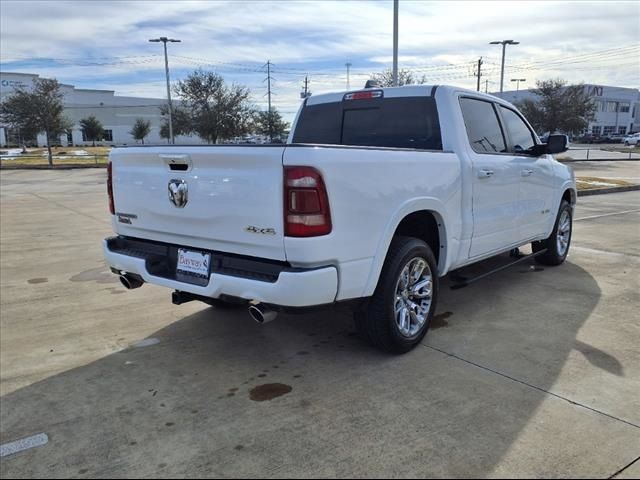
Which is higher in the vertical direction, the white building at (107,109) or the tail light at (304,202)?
the white building at (107,109)

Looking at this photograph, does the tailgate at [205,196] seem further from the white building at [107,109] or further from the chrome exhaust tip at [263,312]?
the white building at [107,109]

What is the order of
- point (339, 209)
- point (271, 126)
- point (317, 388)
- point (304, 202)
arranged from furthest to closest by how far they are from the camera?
point (271, 126) < point (317, 388) < point (339, 209) < point (304, 202)

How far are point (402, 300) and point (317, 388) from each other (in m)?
0.95

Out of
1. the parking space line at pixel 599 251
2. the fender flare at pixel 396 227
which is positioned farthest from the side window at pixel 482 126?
the parking space line at pixel 599 251

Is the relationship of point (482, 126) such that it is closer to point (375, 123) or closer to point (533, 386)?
point (375, 123)

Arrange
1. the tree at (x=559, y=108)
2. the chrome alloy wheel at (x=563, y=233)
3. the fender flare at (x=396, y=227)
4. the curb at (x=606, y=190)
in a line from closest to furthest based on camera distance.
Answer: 1. the fender flare at (x=396, y=227)
2. the chrome alloy wheel at (x=563, y=233)
3. the curb at (x=606, y=190)
4. the tree at (x=559, y=108)

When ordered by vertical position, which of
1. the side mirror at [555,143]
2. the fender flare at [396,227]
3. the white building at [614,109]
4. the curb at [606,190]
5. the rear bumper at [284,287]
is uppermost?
the white building at [614,109]

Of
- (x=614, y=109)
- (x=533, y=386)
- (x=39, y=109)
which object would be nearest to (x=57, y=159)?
(x=39, y=109)

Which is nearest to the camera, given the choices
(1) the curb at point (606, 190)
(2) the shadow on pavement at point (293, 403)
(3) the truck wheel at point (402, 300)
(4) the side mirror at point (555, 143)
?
(2) the shadow on pavement at point (293, 403)

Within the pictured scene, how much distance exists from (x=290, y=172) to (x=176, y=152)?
988 millimetres

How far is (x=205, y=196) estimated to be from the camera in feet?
11.6

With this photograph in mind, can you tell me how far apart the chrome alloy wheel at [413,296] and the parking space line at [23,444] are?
7.63 feet

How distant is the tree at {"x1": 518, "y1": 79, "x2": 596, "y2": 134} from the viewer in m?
39.0

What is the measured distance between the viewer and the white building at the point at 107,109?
86.9m
